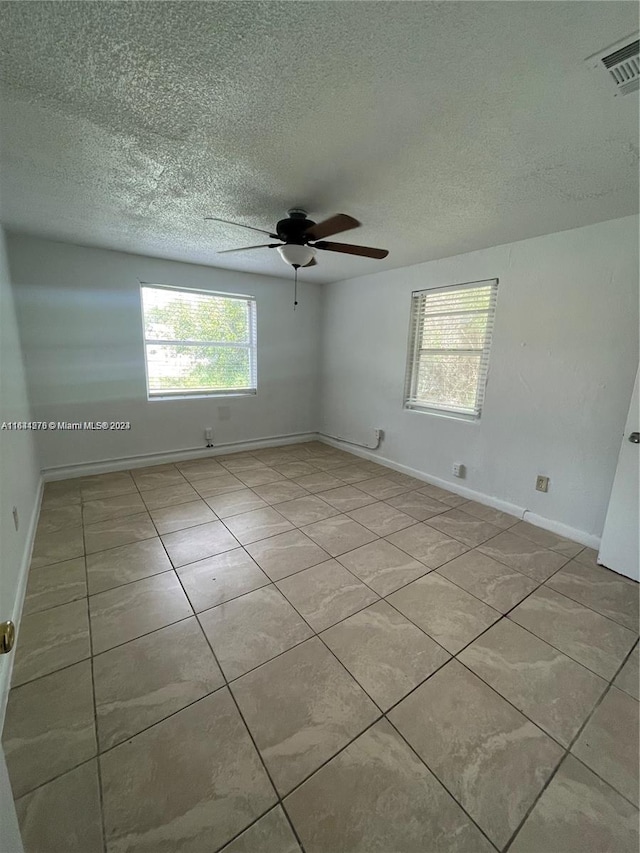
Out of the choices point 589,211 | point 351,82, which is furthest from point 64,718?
point 589,211

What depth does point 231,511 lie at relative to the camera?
284 centimetres

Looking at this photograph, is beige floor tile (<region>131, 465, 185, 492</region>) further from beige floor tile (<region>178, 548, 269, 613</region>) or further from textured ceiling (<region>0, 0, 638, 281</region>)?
textured ceiling (<region>0, 0, 638, 281</region>)

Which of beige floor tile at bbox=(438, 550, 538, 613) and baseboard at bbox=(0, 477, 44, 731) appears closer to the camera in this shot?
baseboard at bbox=(0, 477, 44, 731)

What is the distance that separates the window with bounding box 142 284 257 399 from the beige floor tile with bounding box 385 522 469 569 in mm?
2758

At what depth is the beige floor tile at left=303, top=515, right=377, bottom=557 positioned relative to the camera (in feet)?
7.71

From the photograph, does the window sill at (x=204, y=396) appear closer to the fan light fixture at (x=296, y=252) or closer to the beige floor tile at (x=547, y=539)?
the fan light fixture at (x=296, y=252)

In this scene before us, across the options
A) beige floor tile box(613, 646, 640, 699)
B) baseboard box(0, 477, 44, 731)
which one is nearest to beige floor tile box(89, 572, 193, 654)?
baseboard box(0, 477, 44, 731)

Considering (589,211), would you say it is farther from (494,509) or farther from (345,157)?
(494,509)

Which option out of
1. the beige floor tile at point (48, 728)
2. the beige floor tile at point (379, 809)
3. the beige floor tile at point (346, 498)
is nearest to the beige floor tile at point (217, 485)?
the beige floor tile at point (346, 498)

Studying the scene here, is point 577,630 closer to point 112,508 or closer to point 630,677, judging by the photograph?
point 630,677

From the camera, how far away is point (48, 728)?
119 centimetres

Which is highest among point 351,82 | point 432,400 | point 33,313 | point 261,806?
point 351,82

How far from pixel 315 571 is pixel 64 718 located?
4.14 ft

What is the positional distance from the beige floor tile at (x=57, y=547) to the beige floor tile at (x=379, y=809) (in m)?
1.94
